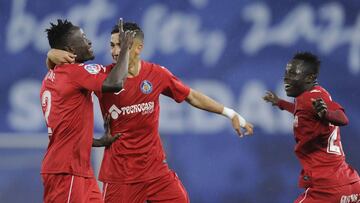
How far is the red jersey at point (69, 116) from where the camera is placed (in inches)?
233

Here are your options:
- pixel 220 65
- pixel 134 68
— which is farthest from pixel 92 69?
pixel 220 65

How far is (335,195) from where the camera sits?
A: 22.5 feet

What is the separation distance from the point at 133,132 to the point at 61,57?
0.92 meters

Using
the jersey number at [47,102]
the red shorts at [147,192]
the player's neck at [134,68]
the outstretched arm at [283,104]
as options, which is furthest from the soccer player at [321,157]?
the jersey number at [47,102]

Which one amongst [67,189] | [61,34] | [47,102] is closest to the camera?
[67,189]

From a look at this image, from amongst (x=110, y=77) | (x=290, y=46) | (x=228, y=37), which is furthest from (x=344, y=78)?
(x=110, y=77)

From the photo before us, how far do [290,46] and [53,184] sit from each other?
4564 mm

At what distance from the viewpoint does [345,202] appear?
689 centimetres

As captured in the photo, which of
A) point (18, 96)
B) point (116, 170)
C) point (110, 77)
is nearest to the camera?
point (110, 77)

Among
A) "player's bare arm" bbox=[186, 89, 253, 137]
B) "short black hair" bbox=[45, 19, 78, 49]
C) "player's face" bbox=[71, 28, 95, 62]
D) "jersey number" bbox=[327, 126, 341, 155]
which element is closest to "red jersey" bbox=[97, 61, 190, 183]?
"player's bare arm" bbox=[186, 89, 253, 137]

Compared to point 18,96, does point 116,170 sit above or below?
below

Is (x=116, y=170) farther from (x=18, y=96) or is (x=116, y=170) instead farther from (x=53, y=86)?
(x=18, y=96)

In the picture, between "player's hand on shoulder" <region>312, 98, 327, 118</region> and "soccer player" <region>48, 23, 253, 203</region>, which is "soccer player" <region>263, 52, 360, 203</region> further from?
"soccer player" <region>48, 23, 253, 203</region>

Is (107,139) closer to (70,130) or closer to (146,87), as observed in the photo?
(146,87)
